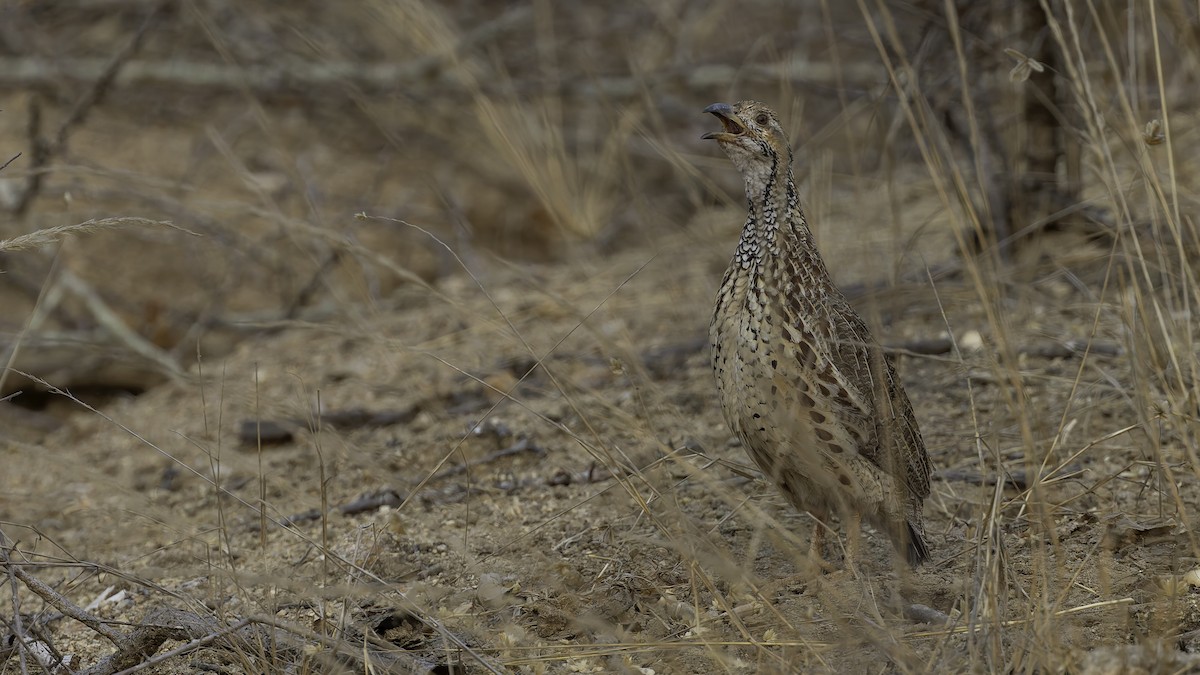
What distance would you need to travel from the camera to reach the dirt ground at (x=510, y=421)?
298 centimetres

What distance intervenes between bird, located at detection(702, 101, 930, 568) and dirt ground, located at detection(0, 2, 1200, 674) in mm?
194

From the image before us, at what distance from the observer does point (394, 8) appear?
5973 millimetres

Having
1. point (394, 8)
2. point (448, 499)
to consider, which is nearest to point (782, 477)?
point (448, 499)

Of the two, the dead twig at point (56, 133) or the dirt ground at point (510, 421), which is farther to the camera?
the dead twig at point (56, 133)

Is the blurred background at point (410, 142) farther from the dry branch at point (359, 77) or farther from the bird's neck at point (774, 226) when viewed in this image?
the bird's neck at point (774, 226)

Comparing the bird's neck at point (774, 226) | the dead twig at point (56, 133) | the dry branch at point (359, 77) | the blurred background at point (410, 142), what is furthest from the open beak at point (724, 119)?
the dry branch at point (359, 77)

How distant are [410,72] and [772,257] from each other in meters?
4.70

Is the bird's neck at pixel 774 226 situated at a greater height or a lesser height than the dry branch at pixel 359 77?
greater

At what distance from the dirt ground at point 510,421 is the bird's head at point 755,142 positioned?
0.63 m

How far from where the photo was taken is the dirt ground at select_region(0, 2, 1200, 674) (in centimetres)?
298

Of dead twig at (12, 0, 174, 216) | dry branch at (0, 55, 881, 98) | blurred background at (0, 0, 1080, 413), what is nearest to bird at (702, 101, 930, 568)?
blurred background at (0, 0, 1080, 413)

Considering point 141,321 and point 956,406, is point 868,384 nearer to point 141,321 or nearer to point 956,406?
point 956,406

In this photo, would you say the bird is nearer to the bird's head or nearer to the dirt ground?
the bird's head

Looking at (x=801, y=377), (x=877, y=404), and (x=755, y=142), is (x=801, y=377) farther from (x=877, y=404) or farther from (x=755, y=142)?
(x=755, y=142)
